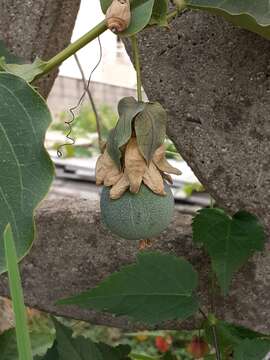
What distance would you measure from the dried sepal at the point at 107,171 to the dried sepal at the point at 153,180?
0.02 meters

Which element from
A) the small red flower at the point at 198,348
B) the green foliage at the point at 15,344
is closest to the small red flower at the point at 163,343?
the small red flower at the point at 198,348

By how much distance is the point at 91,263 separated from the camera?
916 mm

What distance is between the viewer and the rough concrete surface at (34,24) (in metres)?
0.85

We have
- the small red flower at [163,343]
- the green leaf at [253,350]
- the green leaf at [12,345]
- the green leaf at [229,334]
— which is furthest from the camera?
the small red flower at [163,343]

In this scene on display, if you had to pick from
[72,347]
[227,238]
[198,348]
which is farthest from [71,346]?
[198,348]

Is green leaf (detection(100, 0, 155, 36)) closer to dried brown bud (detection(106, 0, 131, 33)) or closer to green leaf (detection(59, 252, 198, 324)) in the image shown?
dried brown bud (detection(106, 0, 131, 33))

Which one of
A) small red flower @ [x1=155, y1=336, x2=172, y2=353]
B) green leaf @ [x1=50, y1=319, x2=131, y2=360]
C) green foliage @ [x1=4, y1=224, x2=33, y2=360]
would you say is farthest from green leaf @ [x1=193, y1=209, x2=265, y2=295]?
small red flower @ [x1=155, y1=336, x2=172, y2=353]

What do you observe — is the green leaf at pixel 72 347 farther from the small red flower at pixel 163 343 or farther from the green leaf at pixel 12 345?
the small red flower at pixel 163 343

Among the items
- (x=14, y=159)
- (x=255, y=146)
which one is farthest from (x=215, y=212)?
(x=14, y=159)

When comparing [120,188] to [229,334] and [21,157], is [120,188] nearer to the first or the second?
[21,157]

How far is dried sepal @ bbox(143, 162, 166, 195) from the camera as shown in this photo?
0.57m

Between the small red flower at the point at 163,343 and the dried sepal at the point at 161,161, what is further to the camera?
the small red flower at the point at 163,343

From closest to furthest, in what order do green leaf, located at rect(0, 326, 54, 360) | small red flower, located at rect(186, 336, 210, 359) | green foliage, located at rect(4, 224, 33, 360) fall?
green foliage, located at rect(4, 224, 33, 360) < green leaf, located at rect(0, 326, 54, 360) < small red flower, located at rect(186, 336, 210, 359)

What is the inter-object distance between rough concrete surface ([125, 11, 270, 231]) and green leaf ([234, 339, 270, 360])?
0.53 feet
